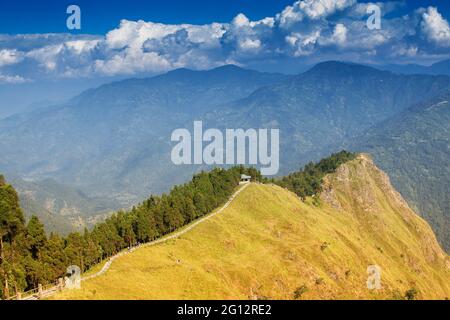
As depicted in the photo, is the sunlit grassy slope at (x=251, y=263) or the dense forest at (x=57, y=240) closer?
the dense forest at (x=57, y=240)

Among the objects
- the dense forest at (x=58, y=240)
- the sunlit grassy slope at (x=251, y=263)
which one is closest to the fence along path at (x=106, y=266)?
the sunlit grassy slope at (x=251, y=263)

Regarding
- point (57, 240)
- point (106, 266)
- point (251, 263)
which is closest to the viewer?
point (106, 266)

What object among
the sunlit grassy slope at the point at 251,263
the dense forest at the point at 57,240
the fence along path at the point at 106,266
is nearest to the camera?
the fence along path at the point at 106,266

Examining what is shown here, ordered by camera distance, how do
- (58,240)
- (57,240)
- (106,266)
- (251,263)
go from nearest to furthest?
(106,266) < (57,240) < (58,240) < (251,263)

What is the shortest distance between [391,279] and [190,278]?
11327cm

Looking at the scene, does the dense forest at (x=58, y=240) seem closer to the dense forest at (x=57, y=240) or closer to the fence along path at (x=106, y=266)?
the dense forest at (x=57, y=240)

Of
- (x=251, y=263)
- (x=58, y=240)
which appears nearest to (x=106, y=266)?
(x=58, y=240)

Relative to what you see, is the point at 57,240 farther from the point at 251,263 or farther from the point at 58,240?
the point at 251,263

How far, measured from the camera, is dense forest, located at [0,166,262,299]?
309 ft

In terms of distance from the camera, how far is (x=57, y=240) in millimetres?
105688

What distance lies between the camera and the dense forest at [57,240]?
309 feet

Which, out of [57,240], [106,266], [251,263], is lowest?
[106,266]
